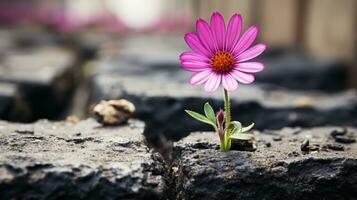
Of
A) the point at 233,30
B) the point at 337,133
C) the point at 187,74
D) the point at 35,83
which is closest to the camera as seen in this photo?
the point at 233,30

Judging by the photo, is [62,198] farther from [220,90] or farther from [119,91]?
[220,90]

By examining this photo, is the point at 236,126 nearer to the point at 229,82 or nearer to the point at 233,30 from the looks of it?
the point at 229,82

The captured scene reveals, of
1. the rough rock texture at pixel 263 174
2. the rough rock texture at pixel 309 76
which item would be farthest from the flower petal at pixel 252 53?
the rough rock texture at pixel 309 76

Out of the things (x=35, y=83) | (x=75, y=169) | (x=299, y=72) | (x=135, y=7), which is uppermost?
(x=135, y=7)

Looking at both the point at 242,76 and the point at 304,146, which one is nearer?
the point at 242,76

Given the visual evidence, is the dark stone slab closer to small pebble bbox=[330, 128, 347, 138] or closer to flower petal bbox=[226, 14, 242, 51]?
flower petal bbox=[226, 14, 242, 51]

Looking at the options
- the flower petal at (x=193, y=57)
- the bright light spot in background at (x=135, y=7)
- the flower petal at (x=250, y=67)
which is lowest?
the flower petal at (x=250, y=67)

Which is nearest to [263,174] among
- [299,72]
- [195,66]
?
[195,66]

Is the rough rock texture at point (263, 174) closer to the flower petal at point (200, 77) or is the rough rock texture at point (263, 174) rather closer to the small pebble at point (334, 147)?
the small pebble at point (334, 147)
